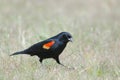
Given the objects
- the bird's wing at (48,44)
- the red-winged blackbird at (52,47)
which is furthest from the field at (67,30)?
the bird's wing at (48,44)

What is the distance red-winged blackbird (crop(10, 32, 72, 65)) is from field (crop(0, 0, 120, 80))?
12cm

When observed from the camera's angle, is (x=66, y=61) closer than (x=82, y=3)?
Yes

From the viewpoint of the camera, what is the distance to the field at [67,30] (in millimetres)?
8219

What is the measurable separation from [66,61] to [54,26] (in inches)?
98.9

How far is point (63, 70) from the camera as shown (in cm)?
837

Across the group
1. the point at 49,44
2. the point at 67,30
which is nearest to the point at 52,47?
the point at 49,44

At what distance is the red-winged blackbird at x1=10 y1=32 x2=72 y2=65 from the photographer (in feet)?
28.3

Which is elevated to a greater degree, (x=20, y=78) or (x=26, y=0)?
(x=20, y=78)

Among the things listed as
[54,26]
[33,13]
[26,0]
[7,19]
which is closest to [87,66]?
[54,26]

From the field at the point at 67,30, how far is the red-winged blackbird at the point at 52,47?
119 mm

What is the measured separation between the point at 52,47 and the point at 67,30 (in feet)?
8.76

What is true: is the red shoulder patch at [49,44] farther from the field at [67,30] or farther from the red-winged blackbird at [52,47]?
the field at [67,30]

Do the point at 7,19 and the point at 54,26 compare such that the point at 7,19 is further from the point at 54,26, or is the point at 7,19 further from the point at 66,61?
the point at 66,61

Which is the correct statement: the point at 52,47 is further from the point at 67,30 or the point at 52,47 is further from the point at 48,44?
the point at 67,30
